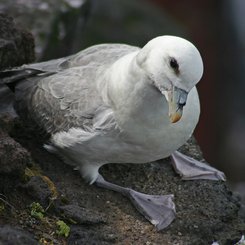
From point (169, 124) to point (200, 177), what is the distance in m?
1.00

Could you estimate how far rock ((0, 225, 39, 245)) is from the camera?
5148 millimetres

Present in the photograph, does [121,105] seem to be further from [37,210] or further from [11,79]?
[11,79]

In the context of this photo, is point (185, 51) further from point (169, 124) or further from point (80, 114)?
point (80, 114)

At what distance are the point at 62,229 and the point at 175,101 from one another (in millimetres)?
1151

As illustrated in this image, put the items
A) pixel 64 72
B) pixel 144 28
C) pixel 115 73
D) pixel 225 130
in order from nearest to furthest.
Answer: pixel 115 73 → pixel 64 72 → pixel 144 28 → pixel 225 130

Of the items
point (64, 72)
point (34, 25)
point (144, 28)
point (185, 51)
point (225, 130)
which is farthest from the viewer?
point (225, 130)

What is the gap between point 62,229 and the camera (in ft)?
19.0

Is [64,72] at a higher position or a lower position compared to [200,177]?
higher

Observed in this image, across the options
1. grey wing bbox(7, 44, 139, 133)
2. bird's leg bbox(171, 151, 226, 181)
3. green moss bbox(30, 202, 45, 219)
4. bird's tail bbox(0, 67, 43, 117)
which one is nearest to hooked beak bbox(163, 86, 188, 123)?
grey wing bbox(7, 44, 139, 133)

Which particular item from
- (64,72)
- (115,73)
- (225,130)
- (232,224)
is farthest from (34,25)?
(225,130)

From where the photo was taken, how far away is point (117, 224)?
6211 millimetres

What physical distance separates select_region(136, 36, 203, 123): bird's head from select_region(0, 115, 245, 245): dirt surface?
1019mm

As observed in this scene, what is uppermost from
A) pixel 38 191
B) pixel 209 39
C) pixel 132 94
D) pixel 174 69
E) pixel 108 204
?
pixel 174 69

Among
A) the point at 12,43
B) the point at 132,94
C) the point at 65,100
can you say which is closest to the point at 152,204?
the point at 132,94
